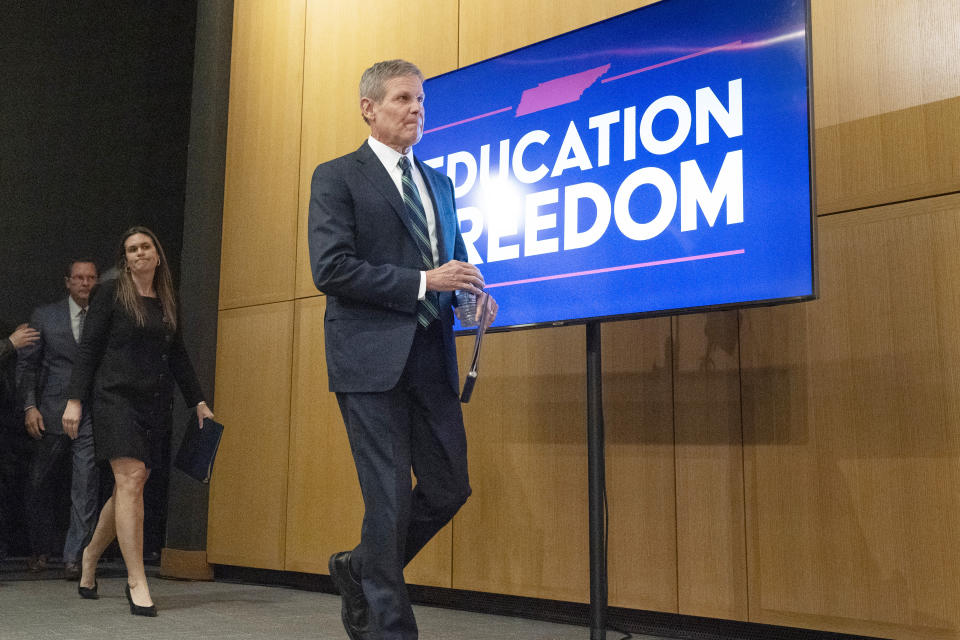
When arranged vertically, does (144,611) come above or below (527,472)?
below

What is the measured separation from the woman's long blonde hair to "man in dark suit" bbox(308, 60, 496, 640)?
156 centimetres

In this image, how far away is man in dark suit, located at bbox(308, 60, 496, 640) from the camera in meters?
2.23

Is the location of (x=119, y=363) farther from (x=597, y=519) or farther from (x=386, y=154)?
(x=597, y=519)

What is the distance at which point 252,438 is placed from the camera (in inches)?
190

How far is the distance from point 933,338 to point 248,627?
241 cm

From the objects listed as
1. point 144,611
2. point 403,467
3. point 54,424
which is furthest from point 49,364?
point 403,467

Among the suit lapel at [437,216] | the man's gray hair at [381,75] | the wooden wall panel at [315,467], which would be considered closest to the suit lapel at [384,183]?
the suit lapel at [437,216]

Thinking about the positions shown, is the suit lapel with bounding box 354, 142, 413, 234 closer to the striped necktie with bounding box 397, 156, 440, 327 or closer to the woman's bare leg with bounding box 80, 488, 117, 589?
the striped necktie with bounding box 397, 156, 440, 327

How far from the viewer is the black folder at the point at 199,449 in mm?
3592

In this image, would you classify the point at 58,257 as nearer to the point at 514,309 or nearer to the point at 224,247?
the point at 224,247

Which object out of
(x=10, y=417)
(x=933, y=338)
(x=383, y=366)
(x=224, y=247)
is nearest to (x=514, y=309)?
(x=383, y=366)

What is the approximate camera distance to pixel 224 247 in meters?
5.21

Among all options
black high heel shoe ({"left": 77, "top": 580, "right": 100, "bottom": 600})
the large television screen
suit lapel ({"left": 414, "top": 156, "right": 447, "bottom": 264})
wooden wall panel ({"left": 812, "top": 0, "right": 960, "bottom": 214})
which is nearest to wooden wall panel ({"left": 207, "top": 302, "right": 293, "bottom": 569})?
black high heel shoe ({"left": 77, "top": 580, "right": 100, "bottom": 600})

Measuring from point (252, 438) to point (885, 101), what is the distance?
3.37m
